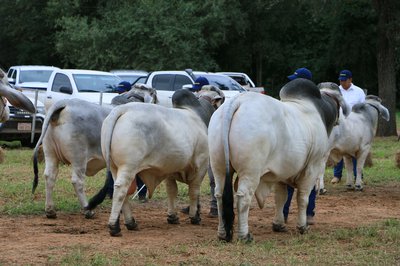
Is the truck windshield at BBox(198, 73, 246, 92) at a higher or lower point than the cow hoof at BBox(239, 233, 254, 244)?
higher

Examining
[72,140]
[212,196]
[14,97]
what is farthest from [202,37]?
[14,97]

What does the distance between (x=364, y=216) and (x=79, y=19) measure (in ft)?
106

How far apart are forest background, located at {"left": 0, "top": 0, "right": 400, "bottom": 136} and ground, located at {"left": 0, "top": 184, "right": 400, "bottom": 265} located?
1730 centimetres

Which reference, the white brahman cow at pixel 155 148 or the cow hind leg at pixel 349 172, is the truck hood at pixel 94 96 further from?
the white brahman cow at pixel 155 148

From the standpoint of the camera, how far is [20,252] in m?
8.94

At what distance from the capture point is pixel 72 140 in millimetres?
11742

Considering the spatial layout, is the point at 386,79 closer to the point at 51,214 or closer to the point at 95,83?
the point at 95,83

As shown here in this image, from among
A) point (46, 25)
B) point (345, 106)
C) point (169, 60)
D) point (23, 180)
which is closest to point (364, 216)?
point (345, 106)

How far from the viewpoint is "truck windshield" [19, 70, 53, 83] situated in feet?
97.1

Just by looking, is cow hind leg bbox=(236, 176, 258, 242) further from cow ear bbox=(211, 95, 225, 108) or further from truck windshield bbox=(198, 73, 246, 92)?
truck windshield bbox=(198, 73, 246, 92)

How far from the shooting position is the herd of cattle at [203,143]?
9602 millimetres

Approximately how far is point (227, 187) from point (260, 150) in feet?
1.78

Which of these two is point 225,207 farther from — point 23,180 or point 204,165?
point 23,180

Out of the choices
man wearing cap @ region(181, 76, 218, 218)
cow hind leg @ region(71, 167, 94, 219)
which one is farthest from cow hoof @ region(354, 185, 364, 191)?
cow hind leg @ region(71, 167, 94, 219)
